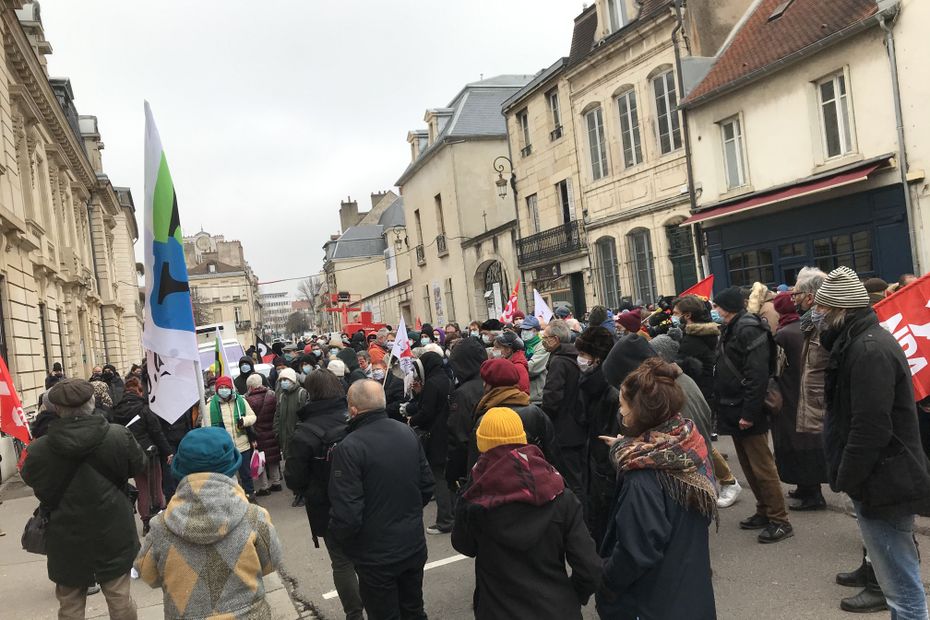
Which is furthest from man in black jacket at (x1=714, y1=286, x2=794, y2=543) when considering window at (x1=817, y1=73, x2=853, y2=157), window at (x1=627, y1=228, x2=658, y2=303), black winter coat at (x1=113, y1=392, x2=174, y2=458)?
window at (x1=627, y1=228, x2=658, y2=303)

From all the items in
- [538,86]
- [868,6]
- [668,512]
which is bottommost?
[668,512]

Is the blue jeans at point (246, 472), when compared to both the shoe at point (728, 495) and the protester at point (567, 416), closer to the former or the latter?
the protester at point (567, 416)

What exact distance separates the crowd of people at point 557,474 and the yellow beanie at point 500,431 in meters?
0.01

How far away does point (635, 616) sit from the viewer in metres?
2.75

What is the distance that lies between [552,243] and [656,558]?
20195mm

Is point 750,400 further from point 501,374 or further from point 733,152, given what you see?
point 733,152

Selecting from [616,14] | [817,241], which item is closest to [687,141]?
[817,241]

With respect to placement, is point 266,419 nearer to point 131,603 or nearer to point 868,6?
point 131,603

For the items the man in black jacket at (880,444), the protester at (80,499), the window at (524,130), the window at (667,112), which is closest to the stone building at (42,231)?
the protester at (80,499)

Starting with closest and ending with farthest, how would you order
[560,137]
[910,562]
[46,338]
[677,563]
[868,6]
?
[677,563] < [910,562] < [868,6] < [46,338] < [560,137]

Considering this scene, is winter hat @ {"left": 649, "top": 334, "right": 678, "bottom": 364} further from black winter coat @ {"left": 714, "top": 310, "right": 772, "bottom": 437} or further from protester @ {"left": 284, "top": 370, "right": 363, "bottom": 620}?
protester @ {"left": 284, "top": 370, "right": 363, "bottom": 620}

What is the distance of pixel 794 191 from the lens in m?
14.1

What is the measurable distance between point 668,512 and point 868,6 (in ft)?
45.7

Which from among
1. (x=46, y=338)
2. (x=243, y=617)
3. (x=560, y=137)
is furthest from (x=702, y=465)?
(x=560, y=137)
